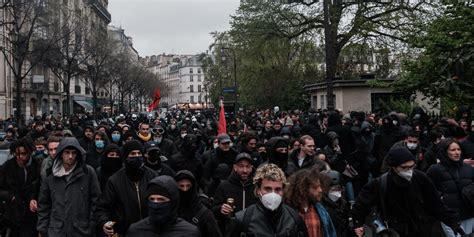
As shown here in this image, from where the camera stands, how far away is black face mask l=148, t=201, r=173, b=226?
402 centimetres

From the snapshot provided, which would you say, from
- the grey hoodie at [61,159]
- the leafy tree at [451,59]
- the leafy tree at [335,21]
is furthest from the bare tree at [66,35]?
the grey hoodie at [61,159]

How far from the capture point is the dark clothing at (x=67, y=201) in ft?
18.7

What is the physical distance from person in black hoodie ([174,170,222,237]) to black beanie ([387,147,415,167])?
6.21 ft

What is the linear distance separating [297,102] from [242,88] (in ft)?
25.8

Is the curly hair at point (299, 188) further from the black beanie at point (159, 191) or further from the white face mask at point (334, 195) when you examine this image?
the black beanie at point (159, 191)

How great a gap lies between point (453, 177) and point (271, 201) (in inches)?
121

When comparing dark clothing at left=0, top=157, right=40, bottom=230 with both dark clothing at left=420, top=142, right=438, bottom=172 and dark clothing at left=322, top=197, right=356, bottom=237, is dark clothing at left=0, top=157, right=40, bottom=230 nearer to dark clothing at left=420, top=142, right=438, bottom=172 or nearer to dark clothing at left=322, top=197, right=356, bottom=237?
dark clothing at left=322, top=197, right=356, bottom=237

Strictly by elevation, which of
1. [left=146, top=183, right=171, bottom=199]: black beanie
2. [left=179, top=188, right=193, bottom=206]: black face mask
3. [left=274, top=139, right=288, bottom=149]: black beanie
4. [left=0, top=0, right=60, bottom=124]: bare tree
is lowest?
[left=179, top=188, right=193, bottom=206]: black face mask

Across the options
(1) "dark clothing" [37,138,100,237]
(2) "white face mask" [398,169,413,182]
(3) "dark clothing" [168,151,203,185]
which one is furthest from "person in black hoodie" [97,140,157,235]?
(3) "dark clothing" [168,151,203,185]

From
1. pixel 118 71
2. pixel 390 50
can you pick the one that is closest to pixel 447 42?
pixel 390 50

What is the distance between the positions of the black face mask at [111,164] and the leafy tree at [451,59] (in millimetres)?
10408

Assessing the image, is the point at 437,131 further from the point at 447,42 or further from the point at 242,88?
the point at 242,88

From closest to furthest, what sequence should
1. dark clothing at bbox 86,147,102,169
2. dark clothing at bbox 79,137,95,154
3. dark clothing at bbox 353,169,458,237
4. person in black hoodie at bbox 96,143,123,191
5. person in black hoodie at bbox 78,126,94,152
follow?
dark clothing at bbox 353,169,458,237
person in black hoodie at bbox 96,143,123,191
dark clothing at bbox 86,147,102,169
dark clothing at bbox 79,137,95,154
person in black hoodie at bbox 78,126,94,152

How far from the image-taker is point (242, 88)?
1933 inches
